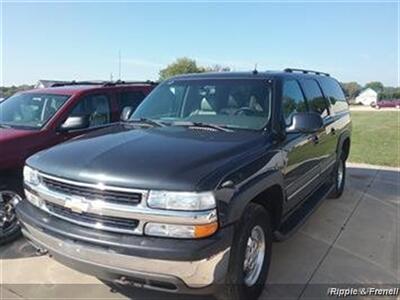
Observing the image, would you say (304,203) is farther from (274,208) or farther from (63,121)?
(63,121)

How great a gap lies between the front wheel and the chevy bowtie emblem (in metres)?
2.00

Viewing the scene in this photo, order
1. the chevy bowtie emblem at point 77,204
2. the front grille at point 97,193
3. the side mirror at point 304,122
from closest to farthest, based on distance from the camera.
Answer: the front grille at point 97,193 → the chevy bowtie emblem at point 77,204 → the side mirror at point 304,122

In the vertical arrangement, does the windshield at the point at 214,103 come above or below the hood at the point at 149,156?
above

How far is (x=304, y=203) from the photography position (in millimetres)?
5250

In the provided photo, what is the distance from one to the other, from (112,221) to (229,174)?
34.8 inches

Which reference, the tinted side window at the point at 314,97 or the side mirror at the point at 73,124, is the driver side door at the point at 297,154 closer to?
the tinted side window at the point at 314,97

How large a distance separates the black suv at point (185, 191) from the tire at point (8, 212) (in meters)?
1.31

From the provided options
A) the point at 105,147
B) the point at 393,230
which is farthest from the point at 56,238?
the point at 393,230

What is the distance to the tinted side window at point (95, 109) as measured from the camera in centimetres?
628

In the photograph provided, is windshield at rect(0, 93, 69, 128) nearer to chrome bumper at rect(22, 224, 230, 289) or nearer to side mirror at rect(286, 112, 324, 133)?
chrome bumper at rect(22, 224, 230, 289)

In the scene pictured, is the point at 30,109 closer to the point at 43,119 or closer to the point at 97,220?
the point at 43,119

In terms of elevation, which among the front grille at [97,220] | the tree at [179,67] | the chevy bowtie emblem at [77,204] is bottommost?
the tree at [179,67]

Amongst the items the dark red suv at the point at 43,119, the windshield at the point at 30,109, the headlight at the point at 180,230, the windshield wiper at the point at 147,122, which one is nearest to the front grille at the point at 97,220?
the headlight at the point at 180,230

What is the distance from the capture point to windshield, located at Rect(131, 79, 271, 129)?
4.37 metres
